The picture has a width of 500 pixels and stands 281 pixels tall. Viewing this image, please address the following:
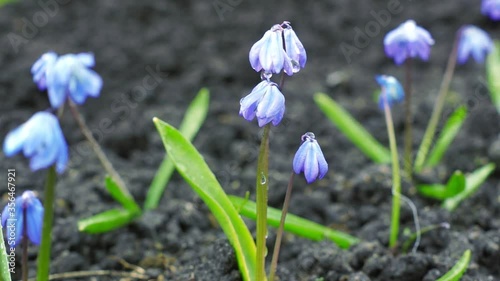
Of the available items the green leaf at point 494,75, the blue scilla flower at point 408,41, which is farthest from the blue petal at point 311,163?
the green leaf at point 494,75

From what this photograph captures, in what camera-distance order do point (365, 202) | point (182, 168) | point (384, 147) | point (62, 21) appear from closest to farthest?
1. point (182, 168)
2. point (365, 202)
3. point (384, 147)
4. point (62, 21)

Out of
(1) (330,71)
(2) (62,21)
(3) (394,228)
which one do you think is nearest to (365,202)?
(3) (394,228)

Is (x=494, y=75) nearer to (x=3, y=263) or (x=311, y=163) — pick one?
(x=311, y=163)

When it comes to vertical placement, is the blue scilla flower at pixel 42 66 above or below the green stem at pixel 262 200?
above

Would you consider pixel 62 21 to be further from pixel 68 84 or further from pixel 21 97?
pixel 68 84

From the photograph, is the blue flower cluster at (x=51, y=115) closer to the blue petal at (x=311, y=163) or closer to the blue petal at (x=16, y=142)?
the blue petal at (x=16, y=142)

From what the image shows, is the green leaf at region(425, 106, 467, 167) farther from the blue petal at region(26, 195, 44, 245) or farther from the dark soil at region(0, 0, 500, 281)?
the blue petal at region(26, 195, 44, 245)

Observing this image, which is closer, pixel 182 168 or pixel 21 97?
pixel 182 168
